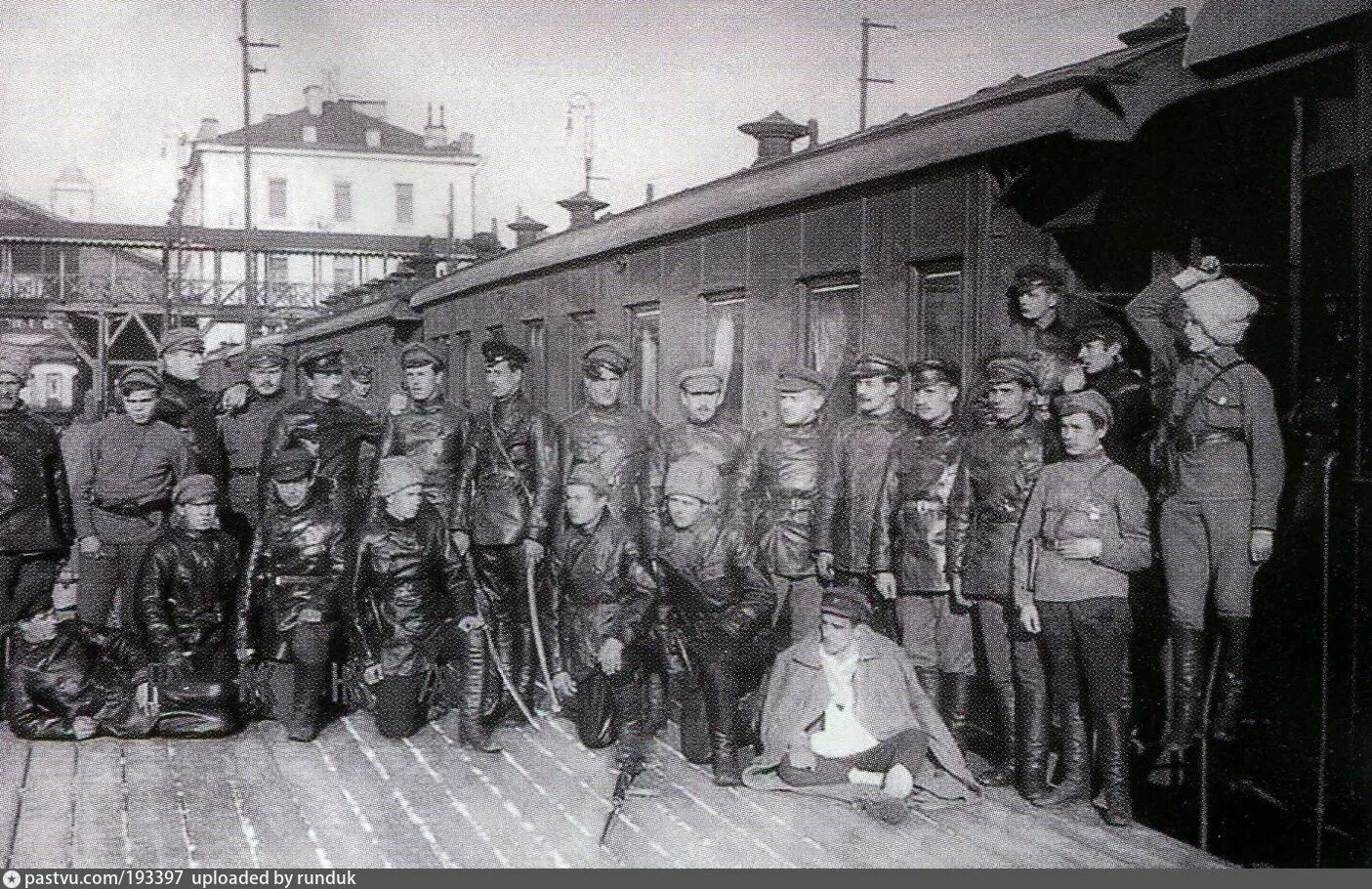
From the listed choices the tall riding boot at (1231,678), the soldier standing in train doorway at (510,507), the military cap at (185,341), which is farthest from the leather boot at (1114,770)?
the military cap at (185,341)

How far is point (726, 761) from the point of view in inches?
212

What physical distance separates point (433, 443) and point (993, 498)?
3.34m

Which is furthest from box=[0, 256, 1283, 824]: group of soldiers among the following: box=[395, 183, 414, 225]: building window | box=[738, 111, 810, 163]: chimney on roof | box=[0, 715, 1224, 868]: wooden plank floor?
box=[395, 183, 414, 225]: building window

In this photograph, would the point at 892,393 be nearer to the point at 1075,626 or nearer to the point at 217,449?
the point at 1075,626

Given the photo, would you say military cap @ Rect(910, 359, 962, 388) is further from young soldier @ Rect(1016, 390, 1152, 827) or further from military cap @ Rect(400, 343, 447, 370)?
military cap @ Rect(400, 343, 447, 370)

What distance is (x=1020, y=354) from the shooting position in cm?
576

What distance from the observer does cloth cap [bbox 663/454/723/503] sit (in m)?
5.78

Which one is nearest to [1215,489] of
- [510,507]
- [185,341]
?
[510,507]

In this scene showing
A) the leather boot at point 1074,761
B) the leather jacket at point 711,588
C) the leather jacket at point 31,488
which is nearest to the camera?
the leather boot at point 1074,761

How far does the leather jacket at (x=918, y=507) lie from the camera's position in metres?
5.61

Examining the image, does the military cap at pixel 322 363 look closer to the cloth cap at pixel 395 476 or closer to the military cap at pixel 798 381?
the cloth cap at pixel 395 476

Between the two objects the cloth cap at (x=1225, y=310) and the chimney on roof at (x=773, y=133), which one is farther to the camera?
the chimney on roof at (x=773, y=133)

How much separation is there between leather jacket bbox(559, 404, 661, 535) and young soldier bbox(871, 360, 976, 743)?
56.1 inches

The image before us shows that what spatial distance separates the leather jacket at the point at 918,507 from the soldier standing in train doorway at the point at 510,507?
6.47 feet
